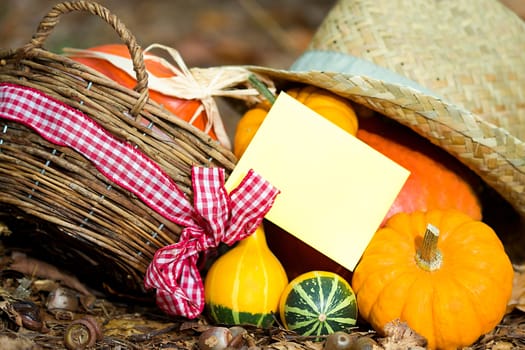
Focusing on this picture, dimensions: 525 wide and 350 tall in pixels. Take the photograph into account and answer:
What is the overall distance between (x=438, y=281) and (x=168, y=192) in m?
0.59

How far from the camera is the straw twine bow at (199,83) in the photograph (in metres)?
1.49

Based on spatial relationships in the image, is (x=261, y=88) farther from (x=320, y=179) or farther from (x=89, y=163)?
(x=89, y=163)

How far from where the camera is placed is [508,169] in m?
1.46

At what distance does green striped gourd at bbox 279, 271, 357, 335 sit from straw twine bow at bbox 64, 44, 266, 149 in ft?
1.46

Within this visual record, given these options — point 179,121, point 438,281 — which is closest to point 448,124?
point 438,281

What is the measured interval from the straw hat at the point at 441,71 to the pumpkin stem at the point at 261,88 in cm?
4

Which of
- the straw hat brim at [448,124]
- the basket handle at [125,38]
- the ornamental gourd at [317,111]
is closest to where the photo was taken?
the basket handle at [125,38]

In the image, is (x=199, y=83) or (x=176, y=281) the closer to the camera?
(x=176, y=281)

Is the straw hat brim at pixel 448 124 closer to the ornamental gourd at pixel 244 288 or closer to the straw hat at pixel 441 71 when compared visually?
the straw hat at pixel 441 71

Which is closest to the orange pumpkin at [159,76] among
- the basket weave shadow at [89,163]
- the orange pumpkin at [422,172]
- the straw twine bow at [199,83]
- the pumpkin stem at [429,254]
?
the straw twine bow at [199,83]

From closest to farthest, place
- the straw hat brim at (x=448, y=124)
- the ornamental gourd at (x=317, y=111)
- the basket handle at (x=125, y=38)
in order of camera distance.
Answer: the basket handle at (x=125, y=38) < the straw hat brim at (x=448, y=124) < the ornamental gourd at (x=317, y=111)

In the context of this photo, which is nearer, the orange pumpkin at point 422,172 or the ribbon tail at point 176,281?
the ribbon tail at point 176,281

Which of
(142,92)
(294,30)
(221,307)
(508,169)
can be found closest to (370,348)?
(221,307)

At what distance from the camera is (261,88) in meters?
1.55
